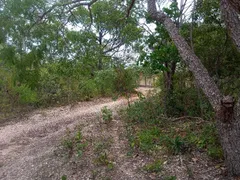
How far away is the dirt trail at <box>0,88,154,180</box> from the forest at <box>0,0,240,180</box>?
0.06ft

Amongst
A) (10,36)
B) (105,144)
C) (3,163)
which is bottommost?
(3,163)

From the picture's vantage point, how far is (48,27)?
241 inches

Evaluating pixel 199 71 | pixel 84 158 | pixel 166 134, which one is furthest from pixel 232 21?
pixel 84 158

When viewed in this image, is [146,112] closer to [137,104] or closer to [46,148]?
[137,104]

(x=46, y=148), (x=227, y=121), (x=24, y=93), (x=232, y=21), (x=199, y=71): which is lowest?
(x=46, y=148)

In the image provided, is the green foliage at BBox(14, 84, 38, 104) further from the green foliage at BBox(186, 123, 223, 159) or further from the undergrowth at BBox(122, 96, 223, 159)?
the green foliage at BBox(186, 123, 223, 159)

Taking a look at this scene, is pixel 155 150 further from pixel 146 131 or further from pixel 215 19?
pixel 215 19

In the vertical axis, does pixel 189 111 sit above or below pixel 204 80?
below

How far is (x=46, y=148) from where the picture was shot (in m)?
4.82

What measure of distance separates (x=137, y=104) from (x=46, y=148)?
254 cm

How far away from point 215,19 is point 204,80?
236cm

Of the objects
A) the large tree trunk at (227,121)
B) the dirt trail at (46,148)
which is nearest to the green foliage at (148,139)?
the dirt trail at (46,148)

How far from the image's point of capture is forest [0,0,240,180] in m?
3.35

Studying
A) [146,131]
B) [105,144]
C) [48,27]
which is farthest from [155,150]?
[48,27]
